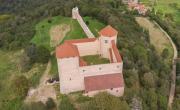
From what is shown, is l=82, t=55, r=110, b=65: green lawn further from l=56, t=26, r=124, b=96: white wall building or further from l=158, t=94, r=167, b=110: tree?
l=158, t=94, r=167, b=110: tree

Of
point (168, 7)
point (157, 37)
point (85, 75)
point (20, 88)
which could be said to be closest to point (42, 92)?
point (20, 88)

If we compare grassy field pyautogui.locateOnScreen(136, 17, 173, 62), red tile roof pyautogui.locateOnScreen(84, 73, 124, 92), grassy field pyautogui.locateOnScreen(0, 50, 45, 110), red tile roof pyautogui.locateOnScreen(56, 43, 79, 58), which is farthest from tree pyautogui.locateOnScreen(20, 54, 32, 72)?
grassy field pyautogui.locateOnScreen(136, 17, 173, 62)

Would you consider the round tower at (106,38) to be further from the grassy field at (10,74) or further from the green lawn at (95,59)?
the grassy field at (10,74)

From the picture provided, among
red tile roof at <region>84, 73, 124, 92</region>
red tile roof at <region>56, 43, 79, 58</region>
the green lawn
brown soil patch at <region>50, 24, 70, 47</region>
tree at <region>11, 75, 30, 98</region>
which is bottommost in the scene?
tree at <region>11, 75, 30, 98</region>

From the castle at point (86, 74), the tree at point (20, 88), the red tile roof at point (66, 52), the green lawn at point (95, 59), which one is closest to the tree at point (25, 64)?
the tree at point (20, 88)

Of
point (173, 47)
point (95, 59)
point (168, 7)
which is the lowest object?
point (173, 47)

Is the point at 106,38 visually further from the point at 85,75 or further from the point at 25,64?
the point at 25,64

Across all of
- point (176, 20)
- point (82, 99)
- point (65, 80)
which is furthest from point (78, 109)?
point (176, 20)
